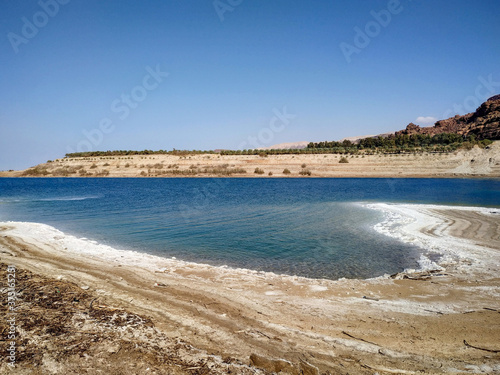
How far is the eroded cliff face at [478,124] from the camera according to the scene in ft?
217

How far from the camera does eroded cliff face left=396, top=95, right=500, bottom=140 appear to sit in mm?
66062

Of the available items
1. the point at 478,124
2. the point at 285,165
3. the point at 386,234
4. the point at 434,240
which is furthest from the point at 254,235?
the point at 478,124

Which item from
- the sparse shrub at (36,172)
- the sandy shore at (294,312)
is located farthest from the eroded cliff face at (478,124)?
the sparse shrub at (36,172)

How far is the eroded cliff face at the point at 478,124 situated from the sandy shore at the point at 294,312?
2801 inches

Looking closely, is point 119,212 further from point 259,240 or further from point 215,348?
point 215,348

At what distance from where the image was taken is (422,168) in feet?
171

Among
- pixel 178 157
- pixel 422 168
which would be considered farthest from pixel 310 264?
pixel 178 157

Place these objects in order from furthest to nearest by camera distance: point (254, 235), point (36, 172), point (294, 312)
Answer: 1. point (36, 172)
2. point (254, 235)
3. point (294, 312)

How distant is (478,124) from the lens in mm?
77625

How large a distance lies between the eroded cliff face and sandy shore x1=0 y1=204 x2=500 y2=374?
2801 inches

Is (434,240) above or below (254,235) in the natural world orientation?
below

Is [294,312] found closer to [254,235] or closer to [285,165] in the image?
[254,235]

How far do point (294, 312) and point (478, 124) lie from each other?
9378 cm

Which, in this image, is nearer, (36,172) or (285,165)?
(285,165)
